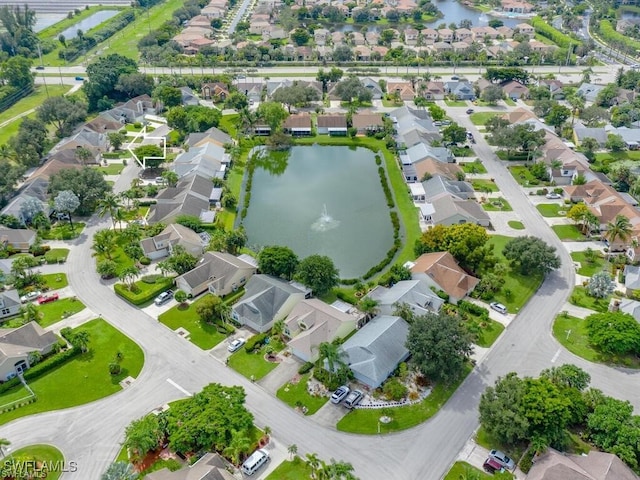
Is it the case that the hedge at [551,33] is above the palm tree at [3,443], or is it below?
below

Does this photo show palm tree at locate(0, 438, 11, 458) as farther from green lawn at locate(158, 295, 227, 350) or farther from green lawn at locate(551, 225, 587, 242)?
green lawn at locate(551, 225, 587, 242)

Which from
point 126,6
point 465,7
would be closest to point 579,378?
point 465,7

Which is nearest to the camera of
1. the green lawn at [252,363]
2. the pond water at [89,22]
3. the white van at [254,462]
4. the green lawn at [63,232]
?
the white van at [254,462]

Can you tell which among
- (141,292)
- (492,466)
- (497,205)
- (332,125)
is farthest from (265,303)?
(332,125)

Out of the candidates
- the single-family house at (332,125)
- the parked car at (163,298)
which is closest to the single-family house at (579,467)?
the parked car at (163,298)

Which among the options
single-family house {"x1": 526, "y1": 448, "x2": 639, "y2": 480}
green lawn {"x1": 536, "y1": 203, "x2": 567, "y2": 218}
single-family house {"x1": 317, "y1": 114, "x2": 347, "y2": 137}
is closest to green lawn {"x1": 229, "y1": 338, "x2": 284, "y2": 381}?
single-family house {"x1": 526, "y1": 448, "x2": 639, "y2": 480}

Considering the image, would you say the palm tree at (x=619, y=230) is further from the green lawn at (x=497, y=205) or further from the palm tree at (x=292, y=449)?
the palm tree at (x=292, y=449)

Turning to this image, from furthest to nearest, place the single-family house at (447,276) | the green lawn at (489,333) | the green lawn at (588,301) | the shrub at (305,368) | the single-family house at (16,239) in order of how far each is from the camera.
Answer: the single-family house at (16,239)
the single-family house at (447,276)
the green lawn at (588,301)
the green lawn at (489,333)
the shrub at (305,368)

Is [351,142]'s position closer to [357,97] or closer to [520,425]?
[357,97]
